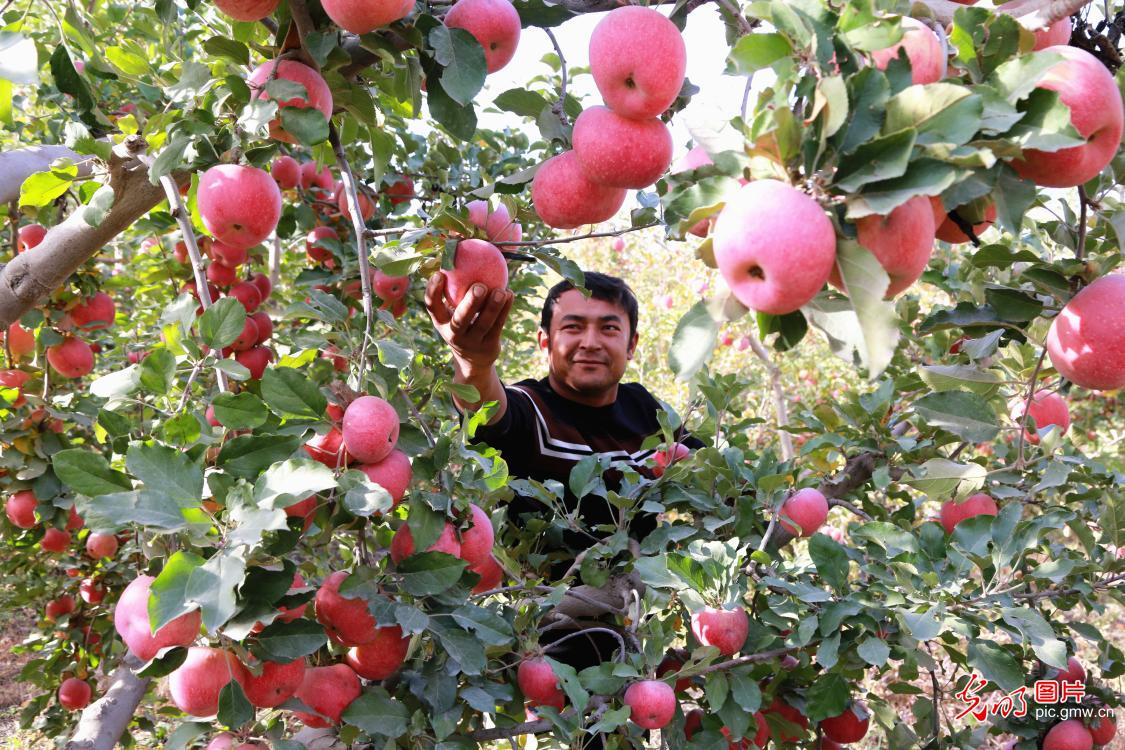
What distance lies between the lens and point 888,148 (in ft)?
2.08

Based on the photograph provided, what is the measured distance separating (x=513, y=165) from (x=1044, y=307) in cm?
173

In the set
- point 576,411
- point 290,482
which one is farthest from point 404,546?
point 576,411

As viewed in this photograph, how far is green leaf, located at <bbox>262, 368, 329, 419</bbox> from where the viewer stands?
108 centimetres

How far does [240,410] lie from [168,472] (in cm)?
13

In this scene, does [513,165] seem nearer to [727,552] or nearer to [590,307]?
[590,307]

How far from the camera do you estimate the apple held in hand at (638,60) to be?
947 millimetres

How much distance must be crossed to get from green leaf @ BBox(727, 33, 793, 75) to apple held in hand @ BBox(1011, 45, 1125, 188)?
0.24m

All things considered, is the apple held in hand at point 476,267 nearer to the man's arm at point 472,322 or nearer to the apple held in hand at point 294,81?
the man's arm at point 472,322

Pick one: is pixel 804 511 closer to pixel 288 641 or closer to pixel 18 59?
pixel 288 641

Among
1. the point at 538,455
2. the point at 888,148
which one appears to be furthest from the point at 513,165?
the point at 888,148

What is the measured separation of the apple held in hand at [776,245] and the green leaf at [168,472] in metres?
0.64

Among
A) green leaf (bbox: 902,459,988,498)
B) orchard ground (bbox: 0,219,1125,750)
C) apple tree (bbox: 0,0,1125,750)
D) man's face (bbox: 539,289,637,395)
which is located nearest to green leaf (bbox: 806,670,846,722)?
apple tree (bbox: 0,0,1125,750)

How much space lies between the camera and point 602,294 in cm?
288

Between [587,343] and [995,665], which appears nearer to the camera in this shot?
[995,665]
